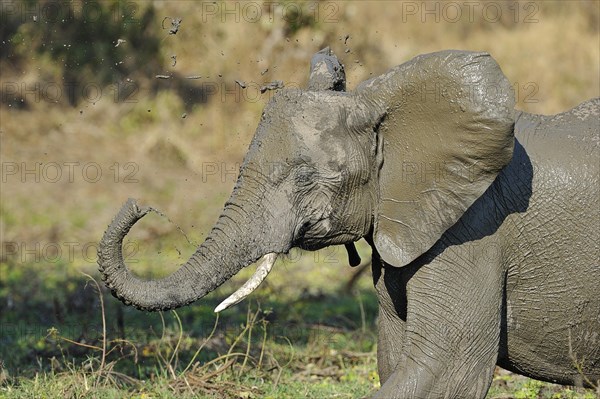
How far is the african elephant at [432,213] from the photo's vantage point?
570 centimetres

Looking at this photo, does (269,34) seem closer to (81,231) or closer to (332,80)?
(81,231)

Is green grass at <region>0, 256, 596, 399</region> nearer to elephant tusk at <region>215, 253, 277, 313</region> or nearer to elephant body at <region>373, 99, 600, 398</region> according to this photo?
elephant body at <region>373, 99, 600, 398</region>

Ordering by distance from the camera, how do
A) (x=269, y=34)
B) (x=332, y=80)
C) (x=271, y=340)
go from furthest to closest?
(x=269, y=34), (x=271, y=340), (x=332, y=80)

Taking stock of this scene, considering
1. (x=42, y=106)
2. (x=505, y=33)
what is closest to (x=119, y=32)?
(x=42, y=106)

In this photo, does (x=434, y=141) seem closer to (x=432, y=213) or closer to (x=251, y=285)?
(x=432, y=213)

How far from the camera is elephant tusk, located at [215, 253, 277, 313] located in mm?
5613

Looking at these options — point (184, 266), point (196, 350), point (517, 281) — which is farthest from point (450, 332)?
point (196, 350)

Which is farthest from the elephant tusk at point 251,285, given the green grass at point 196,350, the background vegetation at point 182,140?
the background vegetation at point 182,140

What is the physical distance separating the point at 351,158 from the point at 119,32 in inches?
587

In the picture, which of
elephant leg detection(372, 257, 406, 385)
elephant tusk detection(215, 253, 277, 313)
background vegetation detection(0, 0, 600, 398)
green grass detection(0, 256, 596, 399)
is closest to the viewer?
elephant tusk detection(215, 253, 277, 313)

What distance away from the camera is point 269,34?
766 inches

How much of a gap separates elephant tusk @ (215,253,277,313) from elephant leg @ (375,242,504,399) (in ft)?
2.51

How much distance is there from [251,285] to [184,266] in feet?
1.17

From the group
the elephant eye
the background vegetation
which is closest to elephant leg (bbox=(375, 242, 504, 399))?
the elephant eye
